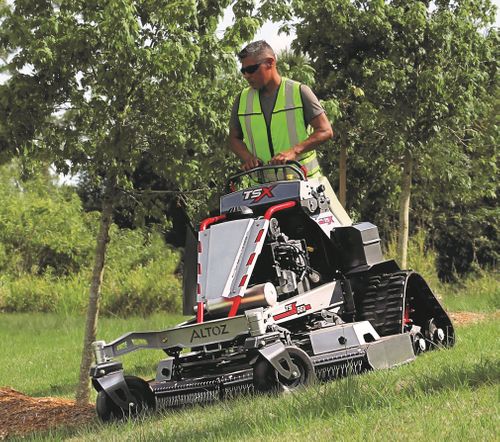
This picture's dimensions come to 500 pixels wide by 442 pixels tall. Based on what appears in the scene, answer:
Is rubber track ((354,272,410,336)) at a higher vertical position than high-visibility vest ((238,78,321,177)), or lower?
lower

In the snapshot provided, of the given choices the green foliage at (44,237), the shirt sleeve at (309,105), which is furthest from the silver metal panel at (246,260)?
the green foliage at (44,237)

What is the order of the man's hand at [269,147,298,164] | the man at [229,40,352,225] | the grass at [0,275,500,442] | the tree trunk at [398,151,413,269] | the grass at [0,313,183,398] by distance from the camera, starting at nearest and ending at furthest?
1. the grass at [0,275,500,442]
2. the man's hand at [269,147,298,164]
3. the man at [229,40,352,225]
4. the grass at [0,313,183,398]
5. the tree trunk at [398,151,413,269]

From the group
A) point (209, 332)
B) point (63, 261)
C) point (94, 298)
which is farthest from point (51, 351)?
point (63, 261)

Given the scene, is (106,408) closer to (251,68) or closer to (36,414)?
(36,414)

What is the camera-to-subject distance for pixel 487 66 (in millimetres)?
17531

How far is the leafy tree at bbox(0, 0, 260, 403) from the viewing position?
9.29 m

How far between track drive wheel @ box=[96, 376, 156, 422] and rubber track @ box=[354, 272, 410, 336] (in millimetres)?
2049

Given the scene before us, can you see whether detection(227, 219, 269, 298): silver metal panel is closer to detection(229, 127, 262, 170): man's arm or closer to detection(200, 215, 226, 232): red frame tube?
detection(200, 215, 226, 232): red frame tube

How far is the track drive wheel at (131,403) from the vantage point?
703cm

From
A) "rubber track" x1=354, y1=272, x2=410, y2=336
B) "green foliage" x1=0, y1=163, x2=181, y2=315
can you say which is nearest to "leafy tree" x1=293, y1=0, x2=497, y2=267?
"rubber track" x1=354, y1=272, x2=410, y2=336

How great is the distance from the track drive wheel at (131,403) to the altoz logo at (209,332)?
0.63 m

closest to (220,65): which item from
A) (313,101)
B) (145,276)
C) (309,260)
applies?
(313,101)

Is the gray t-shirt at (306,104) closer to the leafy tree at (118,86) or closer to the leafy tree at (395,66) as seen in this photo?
the leafy tree at (118,86)

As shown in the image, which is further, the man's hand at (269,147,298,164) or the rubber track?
the rubber track
